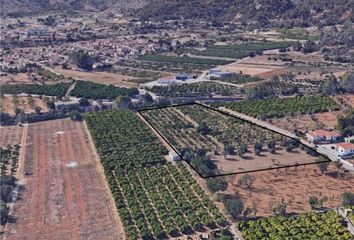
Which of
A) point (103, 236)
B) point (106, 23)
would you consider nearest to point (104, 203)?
point (103, 236)

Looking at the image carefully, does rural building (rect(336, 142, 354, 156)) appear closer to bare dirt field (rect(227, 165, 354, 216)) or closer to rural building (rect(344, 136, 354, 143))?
rural building (rect(344, 136, 354, 143))

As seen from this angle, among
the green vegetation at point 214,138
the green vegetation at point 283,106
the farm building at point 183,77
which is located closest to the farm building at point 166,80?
the farm building at point 183,77

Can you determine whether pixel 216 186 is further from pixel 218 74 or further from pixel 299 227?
pixel 218 74

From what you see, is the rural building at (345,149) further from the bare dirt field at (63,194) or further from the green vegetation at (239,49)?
the green vegetation at (239,49)

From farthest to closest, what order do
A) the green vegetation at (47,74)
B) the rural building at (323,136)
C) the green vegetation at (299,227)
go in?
the green vegetation at (47,74), the rural building at (323,136), the green vegetation at (299,227)

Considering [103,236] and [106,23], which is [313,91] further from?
[106,23]

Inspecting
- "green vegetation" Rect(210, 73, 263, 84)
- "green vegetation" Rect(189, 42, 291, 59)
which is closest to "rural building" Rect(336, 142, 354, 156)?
Answer: "green vegetation" Rect(210, 73, 263, 84)
